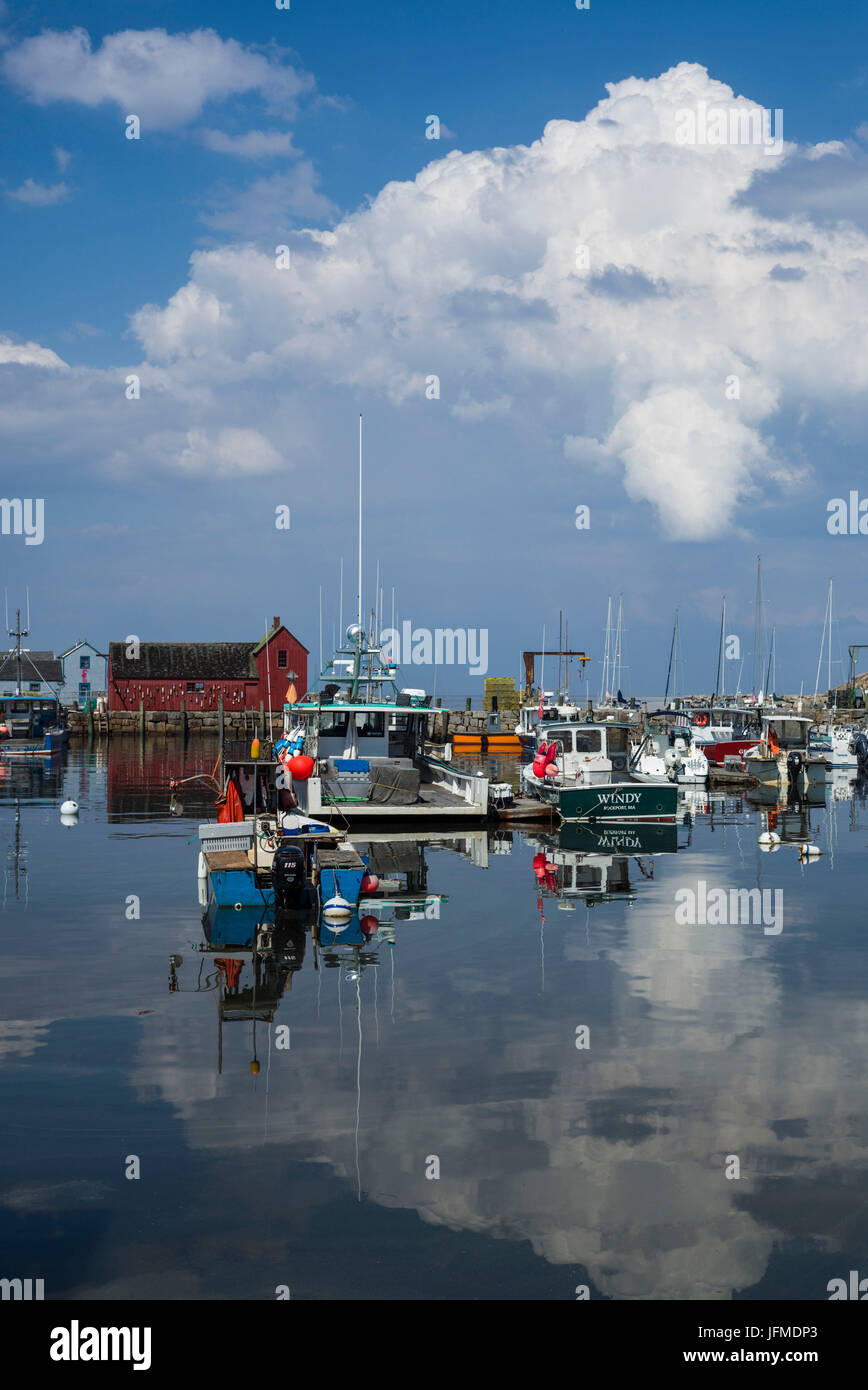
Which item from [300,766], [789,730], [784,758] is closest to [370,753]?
[300,766]

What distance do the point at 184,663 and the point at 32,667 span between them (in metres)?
13.1

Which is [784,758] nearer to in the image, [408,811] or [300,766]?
[408,811]

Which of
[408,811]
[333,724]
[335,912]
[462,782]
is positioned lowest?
[335,912]

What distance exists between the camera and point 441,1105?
10875mm

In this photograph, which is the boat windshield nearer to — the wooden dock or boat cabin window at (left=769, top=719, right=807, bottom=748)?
the wooden dock

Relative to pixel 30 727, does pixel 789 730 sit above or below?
above

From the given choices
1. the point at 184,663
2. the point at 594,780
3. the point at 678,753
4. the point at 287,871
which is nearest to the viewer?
the point at 287,871

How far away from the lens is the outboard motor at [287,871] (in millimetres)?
19172

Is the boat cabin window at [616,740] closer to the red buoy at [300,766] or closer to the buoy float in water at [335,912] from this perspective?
the red buoy at [300,766]

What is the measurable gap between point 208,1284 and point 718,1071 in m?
6.17

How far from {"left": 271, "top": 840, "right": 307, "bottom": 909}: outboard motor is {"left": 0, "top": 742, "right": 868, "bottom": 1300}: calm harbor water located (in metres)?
1.35

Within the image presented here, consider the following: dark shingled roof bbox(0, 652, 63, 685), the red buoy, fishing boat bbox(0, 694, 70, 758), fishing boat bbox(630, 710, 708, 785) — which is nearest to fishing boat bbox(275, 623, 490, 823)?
the red buoy

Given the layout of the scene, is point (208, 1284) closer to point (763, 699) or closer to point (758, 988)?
point (758, 988)
